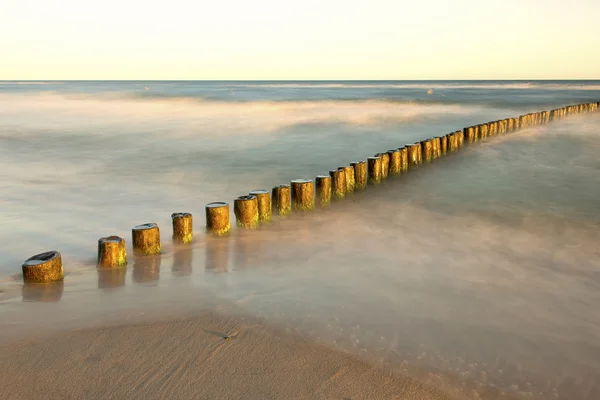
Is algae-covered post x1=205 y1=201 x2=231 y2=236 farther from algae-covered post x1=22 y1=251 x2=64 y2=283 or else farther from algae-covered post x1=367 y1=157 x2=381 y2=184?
A: algae-covered post x1=367 y1=157 x2=381 y2=184

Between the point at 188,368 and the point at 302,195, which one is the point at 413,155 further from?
the point at 188,368

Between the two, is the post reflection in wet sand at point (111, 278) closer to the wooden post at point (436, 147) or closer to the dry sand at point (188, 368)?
the dry sand at point (188, 368)

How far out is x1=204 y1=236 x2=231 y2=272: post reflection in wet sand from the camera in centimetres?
469

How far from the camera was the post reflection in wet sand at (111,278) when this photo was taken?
4.22 meters

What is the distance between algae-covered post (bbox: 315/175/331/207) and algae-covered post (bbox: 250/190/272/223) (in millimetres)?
1124

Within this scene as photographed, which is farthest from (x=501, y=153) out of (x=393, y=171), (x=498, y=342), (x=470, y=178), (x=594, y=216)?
(x=498, y=342)

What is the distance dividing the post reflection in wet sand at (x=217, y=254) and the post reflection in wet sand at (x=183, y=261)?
153 mm

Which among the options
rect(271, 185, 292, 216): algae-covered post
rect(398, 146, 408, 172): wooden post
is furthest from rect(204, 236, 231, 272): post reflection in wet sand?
rect(398, 146, 408, 172): wooden post

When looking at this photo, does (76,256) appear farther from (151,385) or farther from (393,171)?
(393,171)

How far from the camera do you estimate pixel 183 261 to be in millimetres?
4801

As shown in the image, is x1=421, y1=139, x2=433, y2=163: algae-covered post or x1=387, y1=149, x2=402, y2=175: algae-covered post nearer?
x1=387, y1=149, x2=402, y2=175: algae-covered post

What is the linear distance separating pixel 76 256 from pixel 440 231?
3.97m

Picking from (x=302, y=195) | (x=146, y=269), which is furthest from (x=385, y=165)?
(x=146, y=269)

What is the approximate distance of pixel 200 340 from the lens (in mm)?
3266
